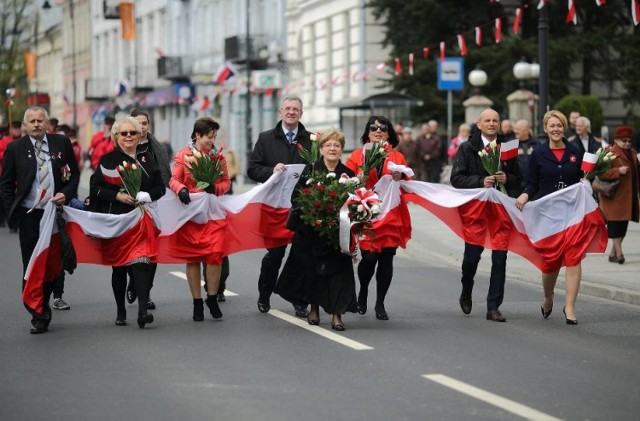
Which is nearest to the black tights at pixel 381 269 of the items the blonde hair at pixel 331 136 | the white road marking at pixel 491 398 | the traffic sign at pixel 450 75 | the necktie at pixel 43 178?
the blonde hair at pixel 331 136

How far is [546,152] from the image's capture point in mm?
14148

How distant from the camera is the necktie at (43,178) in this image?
45.0 ft

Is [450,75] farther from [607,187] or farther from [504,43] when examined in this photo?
[607,187]

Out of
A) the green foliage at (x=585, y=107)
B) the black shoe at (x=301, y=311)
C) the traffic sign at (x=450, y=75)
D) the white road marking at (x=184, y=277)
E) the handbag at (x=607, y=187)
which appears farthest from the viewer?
the green foliage at (x=585, y=107)

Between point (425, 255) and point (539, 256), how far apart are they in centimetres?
860

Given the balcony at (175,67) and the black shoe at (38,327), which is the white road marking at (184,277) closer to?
the black shoe at (38,327)

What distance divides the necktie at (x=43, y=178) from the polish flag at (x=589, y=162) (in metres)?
4.70

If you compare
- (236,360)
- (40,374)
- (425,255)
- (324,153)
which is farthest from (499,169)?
(425,255)

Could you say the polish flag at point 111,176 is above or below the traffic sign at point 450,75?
below

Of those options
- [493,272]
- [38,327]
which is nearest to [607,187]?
→ [493,272]

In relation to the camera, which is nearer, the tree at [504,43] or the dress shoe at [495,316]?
the dress shoe at [495,316]

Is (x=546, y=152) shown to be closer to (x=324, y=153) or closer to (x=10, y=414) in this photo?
(x=324, y=153)

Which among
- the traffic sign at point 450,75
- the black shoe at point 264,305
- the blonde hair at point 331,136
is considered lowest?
the black shoe at point 264,305

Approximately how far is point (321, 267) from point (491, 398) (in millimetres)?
4065
